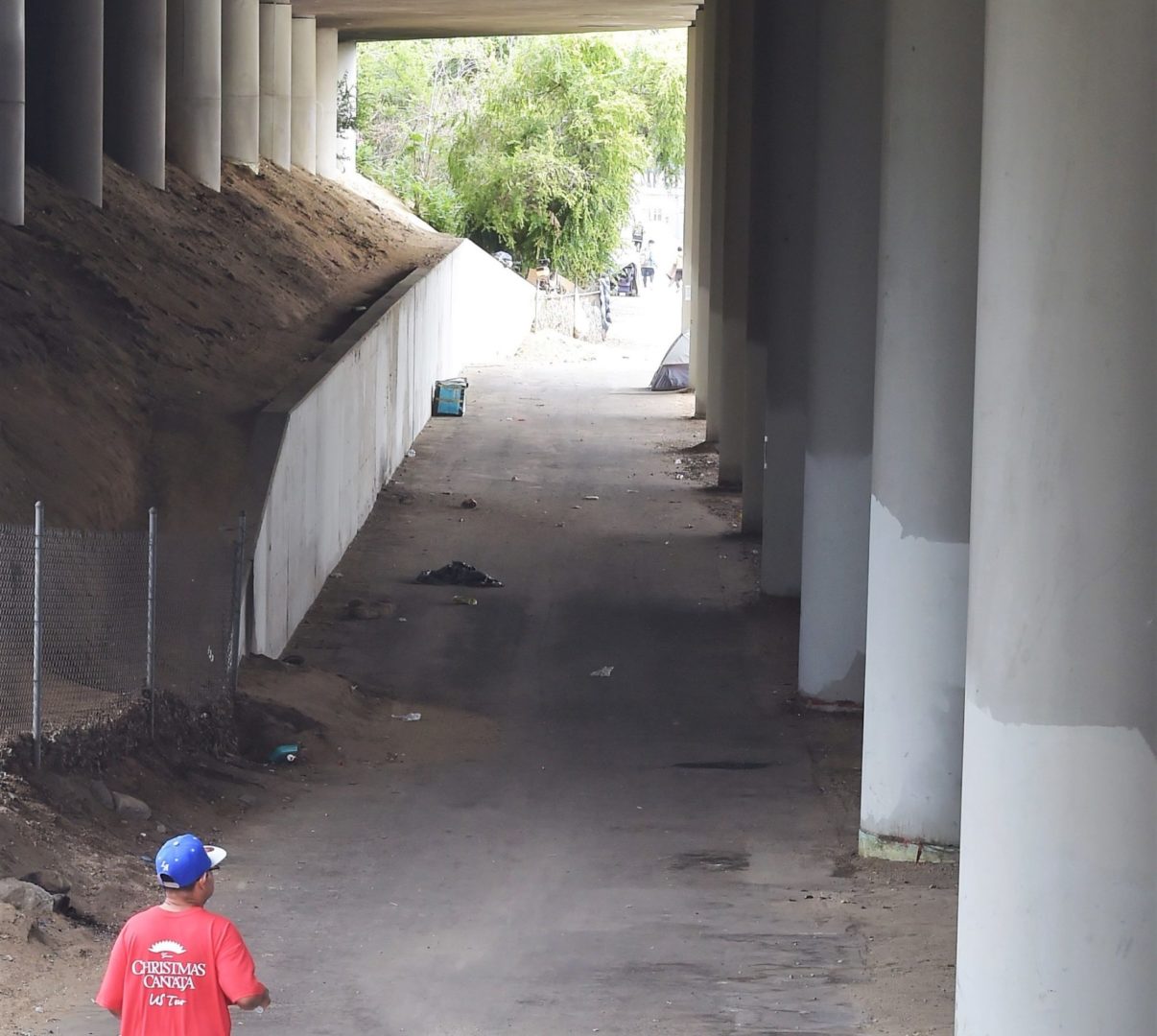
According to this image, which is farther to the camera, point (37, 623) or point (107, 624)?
point (107, 624)

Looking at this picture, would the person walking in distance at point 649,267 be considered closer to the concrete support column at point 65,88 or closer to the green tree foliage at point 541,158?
the green tree foliage at point 541,158

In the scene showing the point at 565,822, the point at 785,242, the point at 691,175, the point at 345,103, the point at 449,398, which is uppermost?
the point at 345,103

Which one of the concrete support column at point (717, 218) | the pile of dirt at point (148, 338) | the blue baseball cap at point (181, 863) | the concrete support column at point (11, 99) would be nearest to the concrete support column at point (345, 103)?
the pile of dirt at point (148, 338)

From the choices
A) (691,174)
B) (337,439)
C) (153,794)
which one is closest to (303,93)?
(691,174)

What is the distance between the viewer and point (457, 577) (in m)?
23.2

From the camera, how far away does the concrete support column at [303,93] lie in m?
42.3

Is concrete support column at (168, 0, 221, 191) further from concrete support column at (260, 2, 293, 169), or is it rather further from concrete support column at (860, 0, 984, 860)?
concrete support column at (860, 0, 984, 860)

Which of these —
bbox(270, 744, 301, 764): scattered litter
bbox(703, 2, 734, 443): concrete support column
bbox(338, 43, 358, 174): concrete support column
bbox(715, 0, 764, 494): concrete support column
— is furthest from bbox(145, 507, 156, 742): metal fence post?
bbox(338, 43, 358, 174): concrete support column

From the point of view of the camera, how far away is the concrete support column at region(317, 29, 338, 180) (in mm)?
45281

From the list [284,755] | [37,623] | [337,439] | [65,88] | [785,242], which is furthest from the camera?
[65,88]

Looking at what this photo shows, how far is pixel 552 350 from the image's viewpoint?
170 feet

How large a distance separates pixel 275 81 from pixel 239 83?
10.3 ft

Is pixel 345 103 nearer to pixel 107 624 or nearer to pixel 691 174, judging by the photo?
pixel 691 174

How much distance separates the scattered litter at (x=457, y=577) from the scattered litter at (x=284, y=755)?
25.8 ft
